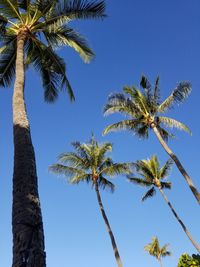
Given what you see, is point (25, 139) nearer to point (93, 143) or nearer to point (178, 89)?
point (178, 89)

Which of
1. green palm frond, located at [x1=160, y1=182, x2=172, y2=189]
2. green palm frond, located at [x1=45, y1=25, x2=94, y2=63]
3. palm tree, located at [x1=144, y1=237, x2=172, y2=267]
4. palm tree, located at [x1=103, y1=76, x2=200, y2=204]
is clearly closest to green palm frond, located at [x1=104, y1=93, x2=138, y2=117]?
palm tree, located at [x1=103, y1=76, x2=200, y2=204]

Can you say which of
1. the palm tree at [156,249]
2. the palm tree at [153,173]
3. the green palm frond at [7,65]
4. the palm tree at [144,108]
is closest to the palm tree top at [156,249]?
the palm tree at [156,249]

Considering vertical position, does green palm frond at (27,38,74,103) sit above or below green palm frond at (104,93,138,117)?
below

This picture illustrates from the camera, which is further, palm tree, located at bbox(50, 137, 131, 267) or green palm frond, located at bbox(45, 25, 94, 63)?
palm tree, located at bbox(50, 137, 131, 267)

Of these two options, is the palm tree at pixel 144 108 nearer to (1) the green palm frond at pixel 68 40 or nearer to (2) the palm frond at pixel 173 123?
(2) the palm frond at pixel 173 123

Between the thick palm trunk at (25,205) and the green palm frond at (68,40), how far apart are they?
6881 millimetres

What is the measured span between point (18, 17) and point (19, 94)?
466cm

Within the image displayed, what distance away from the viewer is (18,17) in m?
12.3

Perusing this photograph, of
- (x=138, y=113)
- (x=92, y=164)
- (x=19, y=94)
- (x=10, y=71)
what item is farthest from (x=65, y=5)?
(x=92, y=164)

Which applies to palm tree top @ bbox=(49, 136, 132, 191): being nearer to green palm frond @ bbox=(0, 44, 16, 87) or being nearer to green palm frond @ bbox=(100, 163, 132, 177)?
green palm frond @ bbox=(100, 163, 132, 177)

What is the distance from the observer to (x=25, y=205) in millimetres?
5844

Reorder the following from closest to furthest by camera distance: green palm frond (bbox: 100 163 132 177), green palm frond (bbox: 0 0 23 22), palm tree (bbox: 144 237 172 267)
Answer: green palm frond (bbox: 0 0 23 22) → green palm frond (bbox: 100 163 132 177) → palm tree (bbox: 144 237 172 267)

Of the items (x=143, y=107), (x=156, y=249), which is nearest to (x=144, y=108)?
(x=143, y=107)

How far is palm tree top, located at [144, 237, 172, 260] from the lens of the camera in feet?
194
